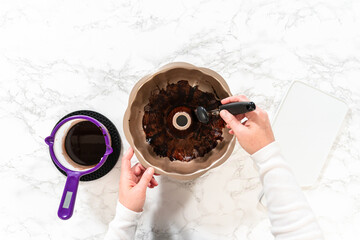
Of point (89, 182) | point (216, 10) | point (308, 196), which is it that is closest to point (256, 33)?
point (216, 10)

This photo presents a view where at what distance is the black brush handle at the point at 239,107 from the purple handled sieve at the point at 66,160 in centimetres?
26

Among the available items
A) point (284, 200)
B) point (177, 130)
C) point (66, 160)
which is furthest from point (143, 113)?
point (284, 200)

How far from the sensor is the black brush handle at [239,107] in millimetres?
470

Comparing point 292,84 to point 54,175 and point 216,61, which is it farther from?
point 54,175

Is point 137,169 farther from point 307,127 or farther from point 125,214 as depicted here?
point 307,127

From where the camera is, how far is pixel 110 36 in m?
0.67

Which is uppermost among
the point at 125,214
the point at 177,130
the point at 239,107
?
the point at 239,107

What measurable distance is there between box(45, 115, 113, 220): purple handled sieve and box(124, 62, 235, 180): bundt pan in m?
0.08

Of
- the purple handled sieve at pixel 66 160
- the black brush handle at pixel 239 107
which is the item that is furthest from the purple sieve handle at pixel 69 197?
the black brush handle at pixel 239 107

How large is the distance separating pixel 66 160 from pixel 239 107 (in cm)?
39

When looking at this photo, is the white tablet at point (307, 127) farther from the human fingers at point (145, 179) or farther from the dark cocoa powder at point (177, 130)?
the human fingers at point (145, 179)

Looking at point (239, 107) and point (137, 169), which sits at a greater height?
point (239, 107)

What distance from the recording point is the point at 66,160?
2.04ft

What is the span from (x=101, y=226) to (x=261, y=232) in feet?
1.24
